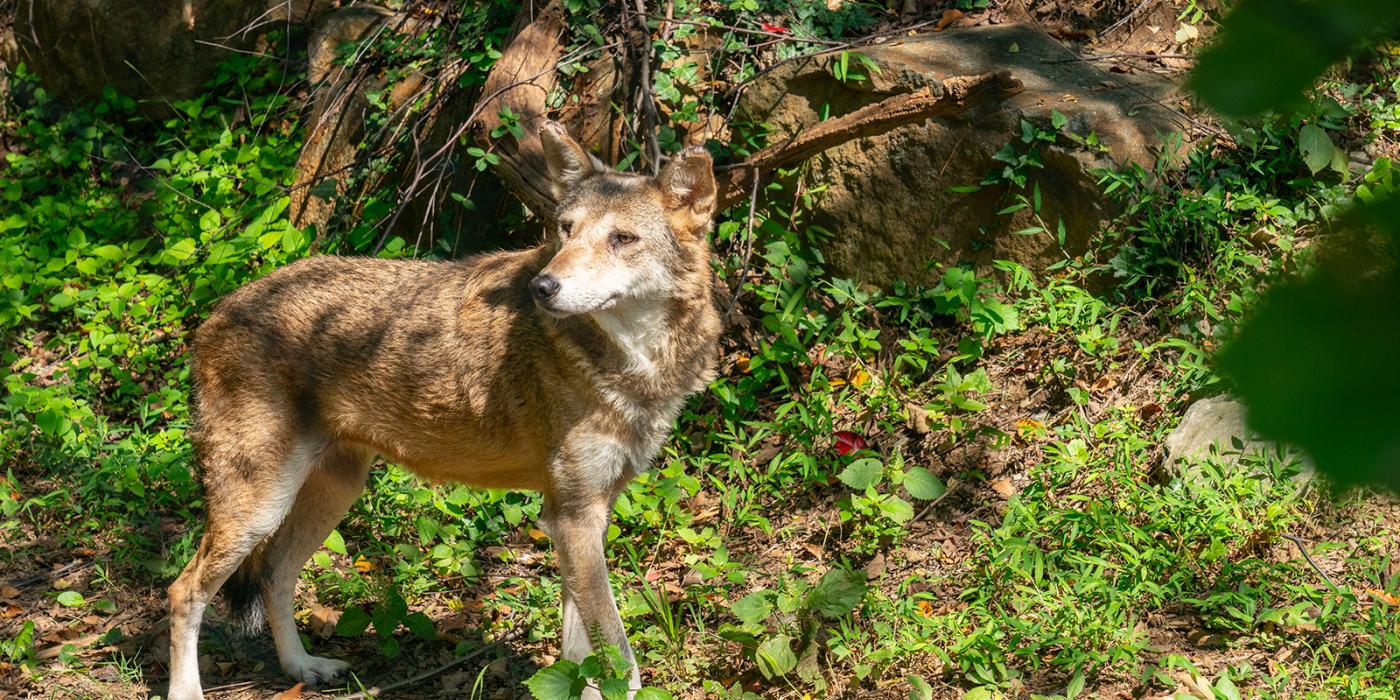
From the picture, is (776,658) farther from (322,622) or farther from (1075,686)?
(322,622)

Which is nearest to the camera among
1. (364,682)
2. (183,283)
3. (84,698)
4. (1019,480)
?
(84,698)

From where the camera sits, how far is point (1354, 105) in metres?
7.30

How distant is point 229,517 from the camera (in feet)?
18.4

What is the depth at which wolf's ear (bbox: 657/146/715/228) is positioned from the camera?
5.23 metres

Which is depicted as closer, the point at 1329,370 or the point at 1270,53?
the point at 1329,370

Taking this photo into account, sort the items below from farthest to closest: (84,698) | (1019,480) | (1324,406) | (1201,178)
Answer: (1201,178)
(1019,480)
(84,698)
(1324,406)

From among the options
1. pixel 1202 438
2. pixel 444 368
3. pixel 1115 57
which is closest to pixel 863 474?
pixel 1202 438

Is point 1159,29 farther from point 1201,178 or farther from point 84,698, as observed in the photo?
point 84,698

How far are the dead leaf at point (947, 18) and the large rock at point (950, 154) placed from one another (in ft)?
1.68

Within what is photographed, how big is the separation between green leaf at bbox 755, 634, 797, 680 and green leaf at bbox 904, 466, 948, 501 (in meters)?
1.10

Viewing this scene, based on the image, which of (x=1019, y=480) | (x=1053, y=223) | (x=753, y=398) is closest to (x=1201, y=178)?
(x=1053, y=223)

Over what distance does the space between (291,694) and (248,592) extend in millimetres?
578

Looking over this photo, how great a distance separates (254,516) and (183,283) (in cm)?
381

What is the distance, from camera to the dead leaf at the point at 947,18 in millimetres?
8312
